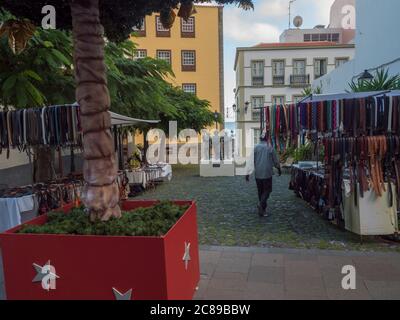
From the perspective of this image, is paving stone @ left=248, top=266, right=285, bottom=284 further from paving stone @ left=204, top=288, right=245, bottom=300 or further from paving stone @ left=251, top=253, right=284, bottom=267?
paving stone @ left=204, top=288, right=245, bottom=300

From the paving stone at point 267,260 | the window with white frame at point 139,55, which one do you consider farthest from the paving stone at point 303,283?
the window with white frame at point 139,55

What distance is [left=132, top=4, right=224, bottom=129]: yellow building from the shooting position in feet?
118

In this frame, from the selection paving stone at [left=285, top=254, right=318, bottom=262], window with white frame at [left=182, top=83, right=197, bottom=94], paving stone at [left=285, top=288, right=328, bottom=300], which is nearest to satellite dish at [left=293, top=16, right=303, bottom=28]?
window with white frame at [left=182, top=83, right=197, bottom=94]

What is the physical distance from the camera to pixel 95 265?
288cm

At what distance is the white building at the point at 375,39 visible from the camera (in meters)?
10.3

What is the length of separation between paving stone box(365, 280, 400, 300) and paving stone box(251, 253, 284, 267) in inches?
44.8

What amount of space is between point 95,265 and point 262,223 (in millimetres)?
5012

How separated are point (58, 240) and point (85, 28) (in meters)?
1.76

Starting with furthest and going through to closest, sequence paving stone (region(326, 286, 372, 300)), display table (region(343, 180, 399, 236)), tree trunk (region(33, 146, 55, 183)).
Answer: tree trunk (region(33, 146, 55, 183)) < display table (region(343, 180, 399, 236)) < paving stone (region(326, 286, 372, 300))
